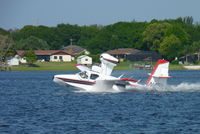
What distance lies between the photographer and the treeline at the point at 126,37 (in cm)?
11281

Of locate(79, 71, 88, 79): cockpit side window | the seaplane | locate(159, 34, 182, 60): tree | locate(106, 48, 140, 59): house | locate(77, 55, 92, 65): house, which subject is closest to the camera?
the seaplane

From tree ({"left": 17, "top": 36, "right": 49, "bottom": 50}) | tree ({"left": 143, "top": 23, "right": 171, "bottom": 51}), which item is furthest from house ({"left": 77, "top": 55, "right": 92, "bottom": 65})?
tree ({"left": 17, "top": 36, "right": 49, "bottom": 50})

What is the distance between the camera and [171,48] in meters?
111

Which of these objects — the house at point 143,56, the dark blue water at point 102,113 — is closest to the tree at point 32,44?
the house at point 143,56

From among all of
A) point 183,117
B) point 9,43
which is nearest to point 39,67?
point 9,43

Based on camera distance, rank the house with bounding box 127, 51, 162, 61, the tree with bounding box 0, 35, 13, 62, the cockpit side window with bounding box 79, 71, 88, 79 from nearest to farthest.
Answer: the cockpit side window with bounding box 79, 71, 88, 79 → the tree with bounding box 0, 35, 13, 62 → the house with bounding box 127, 51, 162, 61

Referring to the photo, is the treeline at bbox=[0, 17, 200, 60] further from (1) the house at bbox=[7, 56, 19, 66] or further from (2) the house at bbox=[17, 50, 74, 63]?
(2) the house at bbox=[17, 50, 74, 63]

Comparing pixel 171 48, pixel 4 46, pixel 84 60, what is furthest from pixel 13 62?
pixel 171 48

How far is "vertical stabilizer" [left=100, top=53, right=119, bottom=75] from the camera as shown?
123ft

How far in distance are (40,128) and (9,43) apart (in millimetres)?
89137

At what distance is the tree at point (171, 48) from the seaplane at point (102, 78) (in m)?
72.3

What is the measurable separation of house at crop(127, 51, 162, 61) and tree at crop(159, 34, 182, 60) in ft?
13.8

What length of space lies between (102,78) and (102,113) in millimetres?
9465

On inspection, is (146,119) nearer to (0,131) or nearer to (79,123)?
(79,123)
